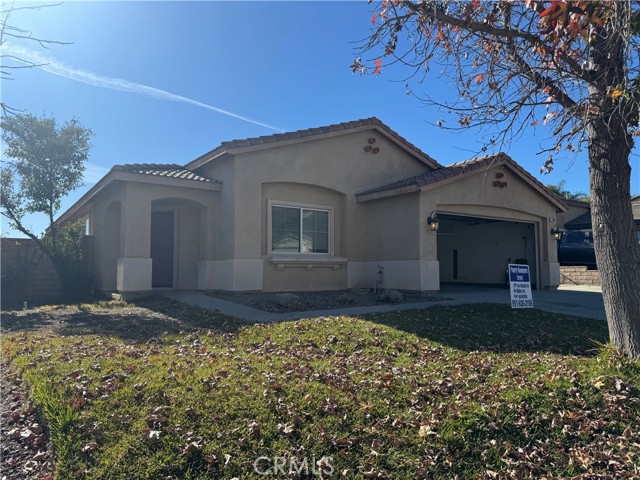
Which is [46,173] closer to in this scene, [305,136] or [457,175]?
[305,136]

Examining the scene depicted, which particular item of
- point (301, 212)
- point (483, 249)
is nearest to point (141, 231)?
point (301, 212)

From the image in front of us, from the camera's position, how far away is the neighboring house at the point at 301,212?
500 inches

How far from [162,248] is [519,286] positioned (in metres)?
10.1

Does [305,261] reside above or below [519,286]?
above

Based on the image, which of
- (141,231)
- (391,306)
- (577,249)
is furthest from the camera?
(577,249)

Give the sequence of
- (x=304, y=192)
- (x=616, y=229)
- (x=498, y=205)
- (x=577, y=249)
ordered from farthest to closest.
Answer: (x=577, y=249), (x=498, y=205), (x=304, y=192), (x=616, y=229)

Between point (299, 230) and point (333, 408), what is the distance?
9.89 m

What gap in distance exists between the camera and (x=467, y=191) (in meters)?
14.3

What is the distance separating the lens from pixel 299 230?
14.0m

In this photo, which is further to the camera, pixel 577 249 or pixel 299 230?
pixel 577 249

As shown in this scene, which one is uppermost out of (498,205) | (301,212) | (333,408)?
(498,205)

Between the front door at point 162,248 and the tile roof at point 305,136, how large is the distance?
192cm

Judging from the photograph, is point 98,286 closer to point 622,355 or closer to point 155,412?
point 155,412

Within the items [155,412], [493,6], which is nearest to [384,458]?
[155,412]
